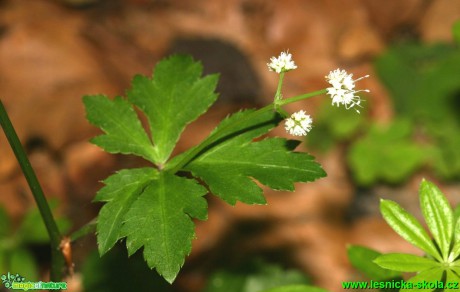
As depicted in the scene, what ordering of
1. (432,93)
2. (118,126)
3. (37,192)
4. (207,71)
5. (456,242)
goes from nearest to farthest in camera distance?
(456,242)
(37,192)
(118,126)
(207,71)
(432,93)

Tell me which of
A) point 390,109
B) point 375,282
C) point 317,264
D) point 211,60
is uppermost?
point 390,109

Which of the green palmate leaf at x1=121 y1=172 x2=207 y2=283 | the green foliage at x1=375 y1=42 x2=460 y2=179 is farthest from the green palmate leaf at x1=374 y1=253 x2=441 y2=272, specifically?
the green foliage at x1=375 y1=42 x2=460 y2=179

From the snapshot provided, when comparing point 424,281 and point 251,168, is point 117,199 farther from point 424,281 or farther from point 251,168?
point 424,281

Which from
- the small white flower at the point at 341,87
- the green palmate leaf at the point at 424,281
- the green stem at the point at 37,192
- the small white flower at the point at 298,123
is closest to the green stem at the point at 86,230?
the green stem at the point at 37,192

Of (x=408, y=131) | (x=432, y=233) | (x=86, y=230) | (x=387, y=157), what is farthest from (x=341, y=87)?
(x=408, y=131)

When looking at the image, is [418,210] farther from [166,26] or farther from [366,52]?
[166,26]

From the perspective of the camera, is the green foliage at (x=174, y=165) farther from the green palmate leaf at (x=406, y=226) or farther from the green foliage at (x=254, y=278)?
the green foliage at (x=254, y=278)

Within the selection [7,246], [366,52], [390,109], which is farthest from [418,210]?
[7,246]
